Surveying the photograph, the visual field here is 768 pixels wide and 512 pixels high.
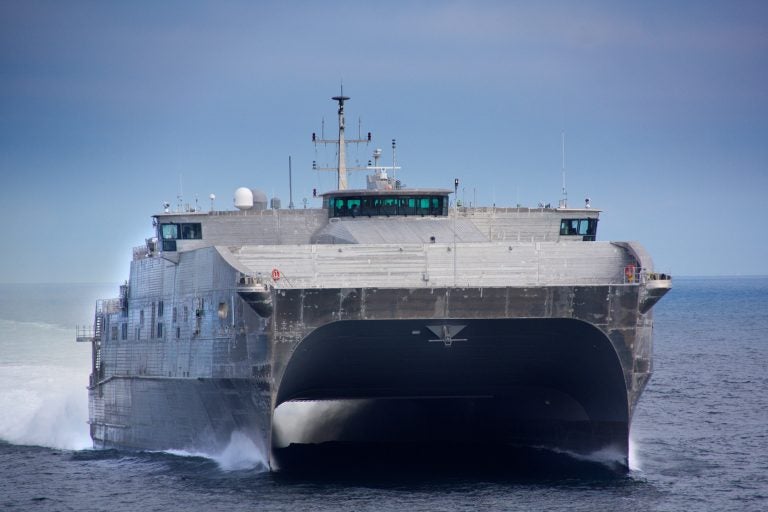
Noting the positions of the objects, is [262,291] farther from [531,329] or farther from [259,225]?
[259,225]

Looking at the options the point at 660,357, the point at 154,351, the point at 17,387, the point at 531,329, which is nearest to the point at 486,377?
the point at 531,329

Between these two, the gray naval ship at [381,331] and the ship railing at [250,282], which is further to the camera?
the gray naval ship at [381,331]

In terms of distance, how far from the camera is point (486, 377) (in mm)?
35812

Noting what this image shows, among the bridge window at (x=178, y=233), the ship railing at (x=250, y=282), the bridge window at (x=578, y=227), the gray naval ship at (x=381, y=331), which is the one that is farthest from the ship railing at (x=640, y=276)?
the bridge window at (x=178, y=233)

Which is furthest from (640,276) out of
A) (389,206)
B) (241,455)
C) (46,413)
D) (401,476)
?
(46,413)

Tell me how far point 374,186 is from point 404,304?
10.5 metres

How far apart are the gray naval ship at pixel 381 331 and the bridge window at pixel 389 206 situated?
0.14 feet

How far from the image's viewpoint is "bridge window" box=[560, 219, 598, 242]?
41.3 meters

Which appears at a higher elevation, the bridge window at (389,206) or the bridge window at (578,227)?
the bridge window at (389,206)

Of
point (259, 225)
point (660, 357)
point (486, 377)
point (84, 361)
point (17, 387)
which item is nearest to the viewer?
point (486, 377)

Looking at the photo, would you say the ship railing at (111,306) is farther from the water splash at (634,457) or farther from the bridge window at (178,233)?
the water splash at (634,457)

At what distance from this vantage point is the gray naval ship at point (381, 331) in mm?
31859

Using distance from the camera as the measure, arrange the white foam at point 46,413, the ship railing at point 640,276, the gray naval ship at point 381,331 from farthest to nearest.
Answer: the white foam at point 46,413 → the ship railing at point 640,276 → the gray naval ship at point 381,331

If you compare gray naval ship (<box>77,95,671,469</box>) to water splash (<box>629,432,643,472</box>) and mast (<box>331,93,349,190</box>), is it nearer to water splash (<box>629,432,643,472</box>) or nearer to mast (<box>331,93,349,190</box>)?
water splash (<box>629,432,643,472</box>)
